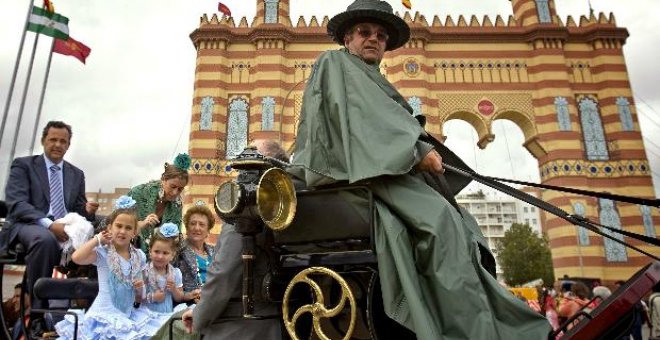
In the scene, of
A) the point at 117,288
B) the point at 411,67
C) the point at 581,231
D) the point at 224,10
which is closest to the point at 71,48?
the point at 224,10

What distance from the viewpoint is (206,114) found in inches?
548

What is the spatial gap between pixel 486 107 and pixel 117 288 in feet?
43.6

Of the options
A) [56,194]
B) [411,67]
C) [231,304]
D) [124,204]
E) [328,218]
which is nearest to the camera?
[328,218]

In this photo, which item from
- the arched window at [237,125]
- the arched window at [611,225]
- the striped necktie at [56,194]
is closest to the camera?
the striped necktie at [56,194]

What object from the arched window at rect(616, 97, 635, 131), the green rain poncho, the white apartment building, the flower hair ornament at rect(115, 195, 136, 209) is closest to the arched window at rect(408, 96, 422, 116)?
the arched window at rect(616, 97, 635, 131)

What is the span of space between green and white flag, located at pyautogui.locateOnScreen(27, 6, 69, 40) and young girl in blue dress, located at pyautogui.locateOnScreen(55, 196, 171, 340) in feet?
35.4

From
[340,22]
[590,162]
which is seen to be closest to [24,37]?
[340,22]

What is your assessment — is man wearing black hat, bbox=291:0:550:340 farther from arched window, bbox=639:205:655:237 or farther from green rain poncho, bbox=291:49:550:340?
arched window, bbox=639:205:655:237

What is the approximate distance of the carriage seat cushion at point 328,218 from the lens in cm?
196

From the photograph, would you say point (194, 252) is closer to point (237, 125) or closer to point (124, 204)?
point (124, 204)

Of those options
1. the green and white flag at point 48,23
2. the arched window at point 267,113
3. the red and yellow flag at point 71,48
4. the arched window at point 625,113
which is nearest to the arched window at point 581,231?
the arched window at point 625,113

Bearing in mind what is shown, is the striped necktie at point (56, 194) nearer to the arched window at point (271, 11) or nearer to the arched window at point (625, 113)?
the arched window at point (271, 11)

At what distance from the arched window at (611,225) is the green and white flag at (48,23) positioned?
53.1ft

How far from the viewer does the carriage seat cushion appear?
1956mm
